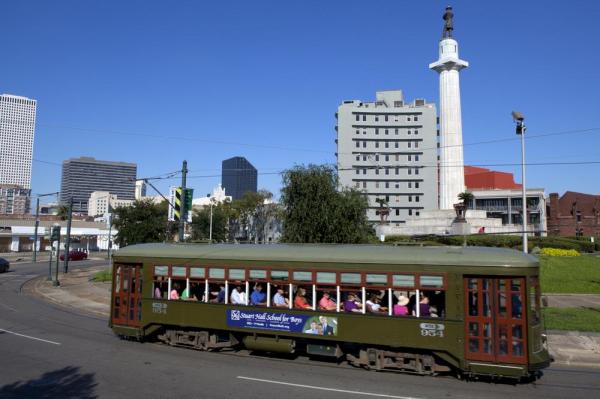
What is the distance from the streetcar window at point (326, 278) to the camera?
12.3 meters

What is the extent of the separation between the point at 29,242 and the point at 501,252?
8926 cm

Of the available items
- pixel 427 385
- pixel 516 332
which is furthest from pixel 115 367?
pixel 516 332

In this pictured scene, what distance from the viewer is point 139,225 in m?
35.4

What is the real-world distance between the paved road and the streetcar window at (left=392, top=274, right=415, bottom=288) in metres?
2.11

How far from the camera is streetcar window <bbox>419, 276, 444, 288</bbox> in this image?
37.3 ft

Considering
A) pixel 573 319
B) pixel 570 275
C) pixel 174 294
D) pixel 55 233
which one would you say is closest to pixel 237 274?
pixel 174 294

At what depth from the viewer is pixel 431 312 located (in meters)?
11.5

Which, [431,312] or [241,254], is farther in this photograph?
[241,254]

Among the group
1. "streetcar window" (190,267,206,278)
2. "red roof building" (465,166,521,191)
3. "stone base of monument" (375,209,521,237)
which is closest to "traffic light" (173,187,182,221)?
"streetcar window" (190,267,206,278)

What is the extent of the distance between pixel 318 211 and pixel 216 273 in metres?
14.2

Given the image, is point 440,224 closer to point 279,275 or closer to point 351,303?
point 279,275

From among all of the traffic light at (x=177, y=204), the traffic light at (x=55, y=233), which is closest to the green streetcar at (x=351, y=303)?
the traffic light at (x=177, y=204)

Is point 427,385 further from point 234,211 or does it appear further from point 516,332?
point 234,211

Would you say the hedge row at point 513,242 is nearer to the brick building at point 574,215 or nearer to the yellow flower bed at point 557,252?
the yellow flower bed at point 557,252
